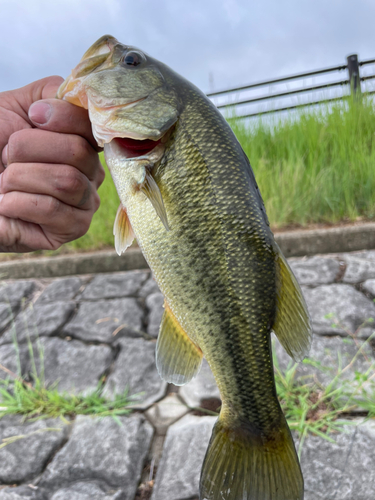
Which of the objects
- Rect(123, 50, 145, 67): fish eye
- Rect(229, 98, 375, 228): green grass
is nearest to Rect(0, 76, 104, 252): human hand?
Rect(123, 50, 145, 67): fish eye

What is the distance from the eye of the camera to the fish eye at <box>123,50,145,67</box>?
1.05m

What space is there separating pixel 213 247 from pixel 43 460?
1.73 metres

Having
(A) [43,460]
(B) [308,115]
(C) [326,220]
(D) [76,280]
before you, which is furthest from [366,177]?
(A) [43,460]

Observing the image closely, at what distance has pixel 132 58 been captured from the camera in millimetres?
1055

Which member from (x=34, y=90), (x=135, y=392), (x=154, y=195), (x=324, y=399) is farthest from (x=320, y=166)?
(x=154, y=195)

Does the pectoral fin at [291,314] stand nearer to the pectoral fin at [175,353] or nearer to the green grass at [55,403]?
the pectoral fin at [175,353]

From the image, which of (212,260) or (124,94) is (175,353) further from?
(124,94)

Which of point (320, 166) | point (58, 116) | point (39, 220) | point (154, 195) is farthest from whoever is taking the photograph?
point (320, 166)

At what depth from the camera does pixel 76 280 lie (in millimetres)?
3713

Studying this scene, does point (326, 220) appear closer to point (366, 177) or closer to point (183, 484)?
point (366, 177)

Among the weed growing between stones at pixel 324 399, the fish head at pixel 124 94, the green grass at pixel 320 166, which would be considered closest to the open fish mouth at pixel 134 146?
the fish head at pixel 124 94

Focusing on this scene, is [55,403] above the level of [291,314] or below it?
below

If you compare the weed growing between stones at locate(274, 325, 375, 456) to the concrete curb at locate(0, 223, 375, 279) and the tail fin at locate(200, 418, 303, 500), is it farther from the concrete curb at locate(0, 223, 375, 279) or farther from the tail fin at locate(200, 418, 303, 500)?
the concrete curb at locate(0, 223, 375, 279)

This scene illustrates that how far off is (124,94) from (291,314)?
745 mm
